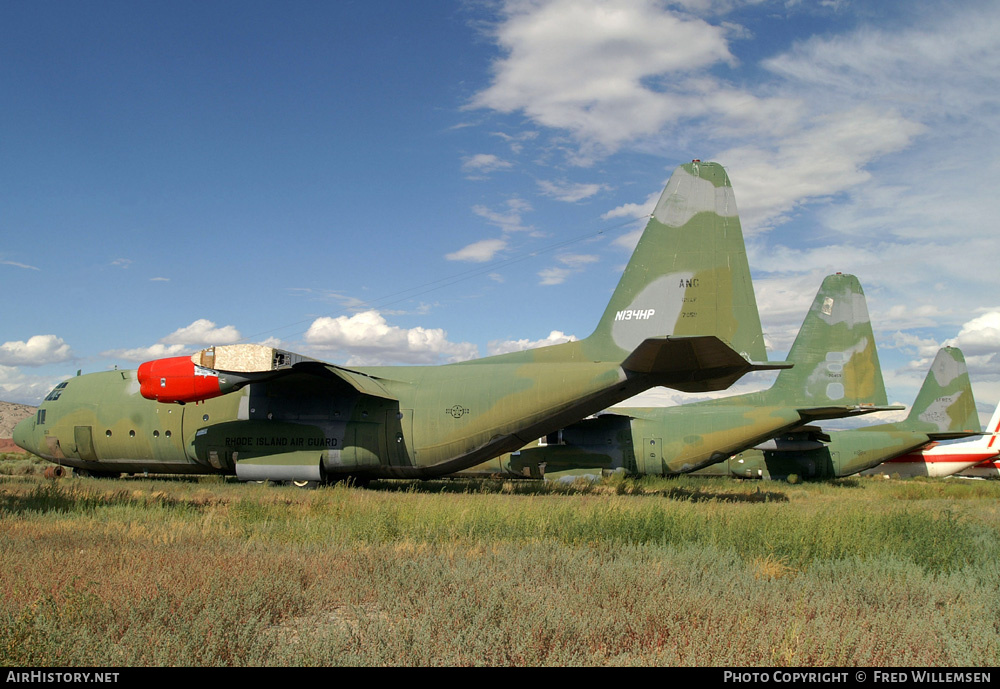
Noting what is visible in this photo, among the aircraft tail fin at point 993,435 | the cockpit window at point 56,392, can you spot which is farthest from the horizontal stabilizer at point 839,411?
the cockpit window at point 56,392

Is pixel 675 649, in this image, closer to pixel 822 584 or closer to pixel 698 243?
pixel 822 584

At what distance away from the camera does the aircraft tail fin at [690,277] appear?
49.8ft

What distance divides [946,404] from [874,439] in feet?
23.8

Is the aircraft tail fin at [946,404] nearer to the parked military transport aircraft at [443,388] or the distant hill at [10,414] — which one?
the parked military transport aircraft at [443,388]

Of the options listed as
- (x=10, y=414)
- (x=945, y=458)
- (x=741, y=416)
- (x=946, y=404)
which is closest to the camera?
(x=741, y=416)

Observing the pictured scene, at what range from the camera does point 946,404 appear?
32688 millimetres

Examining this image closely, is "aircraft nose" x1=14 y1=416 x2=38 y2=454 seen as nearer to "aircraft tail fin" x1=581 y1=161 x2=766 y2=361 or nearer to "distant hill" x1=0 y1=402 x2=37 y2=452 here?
"aircraft tail fin" x1=581 y1=161 x2=766 y2=361

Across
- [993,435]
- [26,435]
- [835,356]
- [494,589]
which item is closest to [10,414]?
[26,435]

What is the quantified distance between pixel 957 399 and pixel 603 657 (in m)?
35.9

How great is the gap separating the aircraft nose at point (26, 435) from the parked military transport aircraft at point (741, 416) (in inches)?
533

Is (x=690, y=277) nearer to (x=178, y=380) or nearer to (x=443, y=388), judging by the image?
(x=443, y=388)

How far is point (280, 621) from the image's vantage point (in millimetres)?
5316

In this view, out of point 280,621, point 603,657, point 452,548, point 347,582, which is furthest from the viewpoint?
point 452,548
